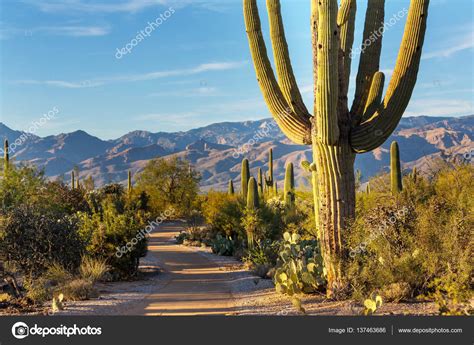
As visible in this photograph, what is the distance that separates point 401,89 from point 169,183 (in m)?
39.4

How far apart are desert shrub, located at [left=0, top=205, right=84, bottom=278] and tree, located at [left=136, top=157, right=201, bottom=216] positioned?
Result: 32.0m

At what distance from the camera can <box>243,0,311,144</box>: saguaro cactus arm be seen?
11.6 meters

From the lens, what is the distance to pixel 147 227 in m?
16.1

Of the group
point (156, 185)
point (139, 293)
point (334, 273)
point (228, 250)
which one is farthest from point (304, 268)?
point (156, 185)

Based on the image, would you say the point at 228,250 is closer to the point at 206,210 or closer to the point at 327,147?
the point at 206,210

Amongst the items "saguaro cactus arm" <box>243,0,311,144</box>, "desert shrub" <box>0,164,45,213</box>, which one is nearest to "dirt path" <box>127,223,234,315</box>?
"saguaro cactus arm" <box>243,0,311,144</box>

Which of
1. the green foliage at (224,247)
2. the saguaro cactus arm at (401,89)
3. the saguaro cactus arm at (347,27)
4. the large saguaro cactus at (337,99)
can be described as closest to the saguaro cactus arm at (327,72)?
the large saguaro cactus at (337,99)


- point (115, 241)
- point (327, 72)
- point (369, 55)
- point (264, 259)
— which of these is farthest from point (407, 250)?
point (115, 241)

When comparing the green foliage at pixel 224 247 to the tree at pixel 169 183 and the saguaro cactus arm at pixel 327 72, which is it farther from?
the tree at pixel 169 183

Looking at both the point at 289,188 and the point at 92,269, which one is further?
the point at 289,188

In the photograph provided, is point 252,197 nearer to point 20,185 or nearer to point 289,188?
point 289,188

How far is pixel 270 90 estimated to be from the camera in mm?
11938

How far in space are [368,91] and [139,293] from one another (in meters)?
6.71

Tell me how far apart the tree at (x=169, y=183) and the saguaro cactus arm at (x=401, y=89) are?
35.4 m
